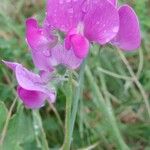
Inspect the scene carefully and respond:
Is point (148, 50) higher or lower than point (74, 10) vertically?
lower

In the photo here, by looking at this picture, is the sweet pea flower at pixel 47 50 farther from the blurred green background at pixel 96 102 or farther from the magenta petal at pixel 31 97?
the blurred green background at pixel 96 102

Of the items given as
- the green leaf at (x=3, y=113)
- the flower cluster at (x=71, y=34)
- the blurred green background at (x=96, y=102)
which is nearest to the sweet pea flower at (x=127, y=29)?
the flower cluster at (x=71, y=34)

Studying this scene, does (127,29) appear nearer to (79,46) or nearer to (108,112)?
(79,46)

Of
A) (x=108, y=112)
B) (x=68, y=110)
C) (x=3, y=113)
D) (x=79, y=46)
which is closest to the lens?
(x=79, y=46)

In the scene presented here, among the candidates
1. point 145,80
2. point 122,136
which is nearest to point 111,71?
point 145,80

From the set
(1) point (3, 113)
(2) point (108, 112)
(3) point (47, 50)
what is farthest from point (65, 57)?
(2) point (108, 112)

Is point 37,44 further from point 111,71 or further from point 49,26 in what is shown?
point 111,71

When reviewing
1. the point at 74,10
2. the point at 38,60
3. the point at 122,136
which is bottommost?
the point at 122,136
